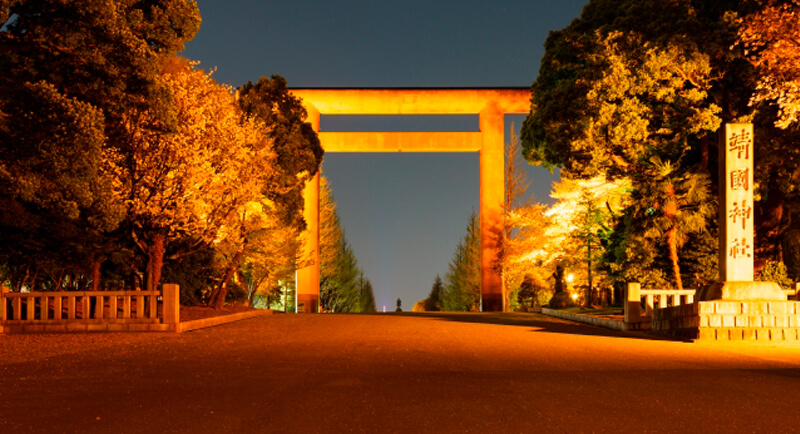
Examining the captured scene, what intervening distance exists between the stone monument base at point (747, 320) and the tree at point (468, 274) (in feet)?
85.1

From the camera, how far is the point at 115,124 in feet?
39.9

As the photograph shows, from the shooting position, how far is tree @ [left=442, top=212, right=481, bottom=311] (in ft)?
129

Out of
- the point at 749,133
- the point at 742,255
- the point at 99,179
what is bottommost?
the point at 742,255

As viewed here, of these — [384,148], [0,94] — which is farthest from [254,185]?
[384,148]

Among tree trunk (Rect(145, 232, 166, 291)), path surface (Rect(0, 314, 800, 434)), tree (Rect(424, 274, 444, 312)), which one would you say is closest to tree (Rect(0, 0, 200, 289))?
path surface (Rect(0, 314, 800, 434))

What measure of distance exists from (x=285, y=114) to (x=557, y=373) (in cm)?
1736

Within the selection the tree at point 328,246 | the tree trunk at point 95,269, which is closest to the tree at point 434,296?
the tree at point 328,246

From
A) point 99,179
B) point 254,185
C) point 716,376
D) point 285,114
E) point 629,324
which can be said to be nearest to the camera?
point 716,376

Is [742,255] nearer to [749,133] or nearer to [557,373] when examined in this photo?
[749,133]

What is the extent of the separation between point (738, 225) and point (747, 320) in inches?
59.6

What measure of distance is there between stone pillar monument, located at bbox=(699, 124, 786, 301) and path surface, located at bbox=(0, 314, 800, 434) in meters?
1.39

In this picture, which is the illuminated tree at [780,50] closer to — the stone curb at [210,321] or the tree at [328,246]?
the stone curb at [210,321]

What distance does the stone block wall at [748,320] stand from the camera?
11320mm

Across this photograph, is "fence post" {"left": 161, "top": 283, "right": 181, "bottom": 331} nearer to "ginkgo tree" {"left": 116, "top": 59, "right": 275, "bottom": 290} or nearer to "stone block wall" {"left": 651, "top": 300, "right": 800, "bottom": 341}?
"ginkgo tree" {"left": 116, "top": 59, "right": 275, "bottom": 290}
